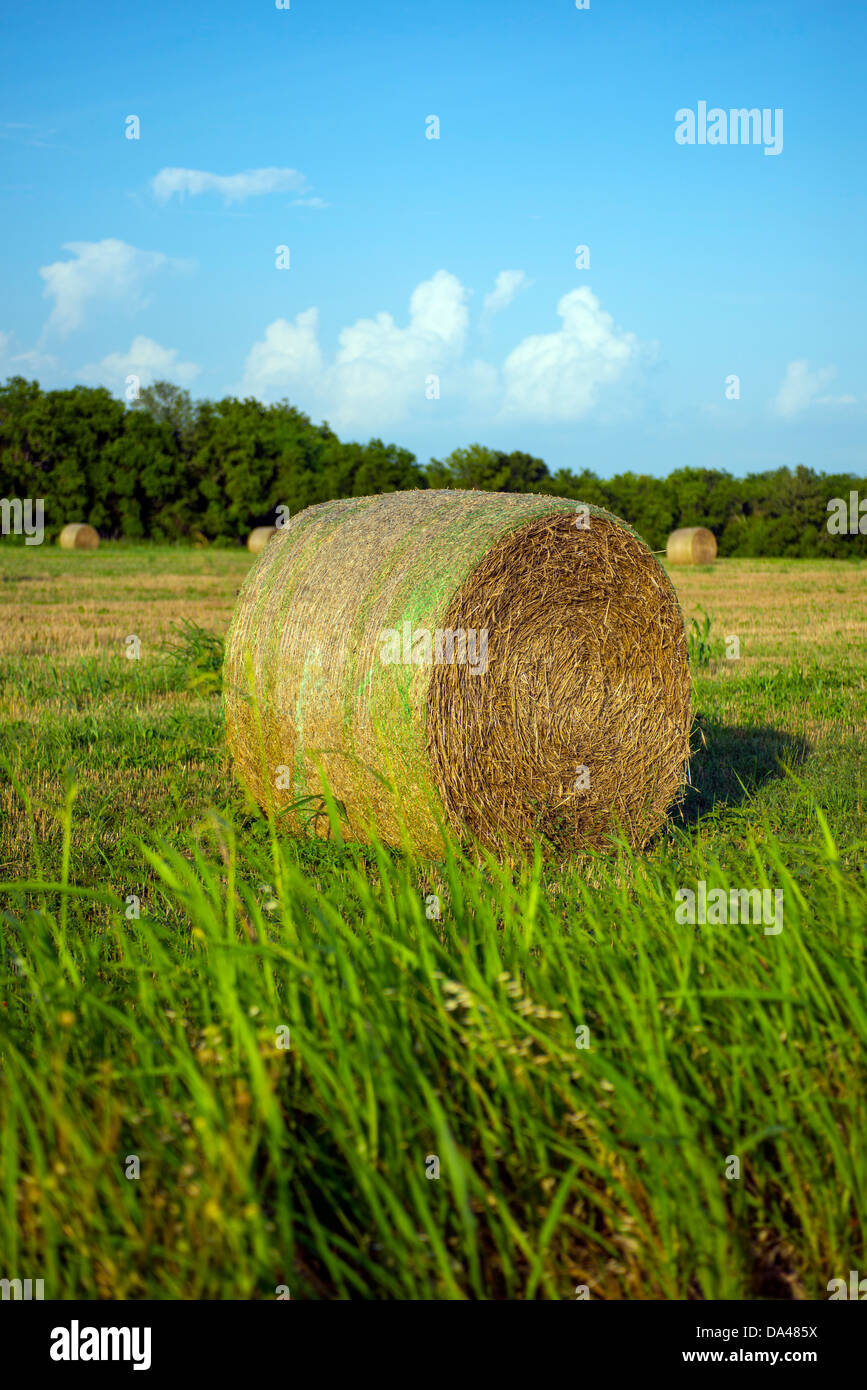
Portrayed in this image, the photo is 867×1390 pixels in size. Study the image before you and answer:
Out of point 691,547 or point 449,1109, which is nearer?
point 449,1109

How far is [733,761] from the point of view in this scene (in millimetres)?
7875

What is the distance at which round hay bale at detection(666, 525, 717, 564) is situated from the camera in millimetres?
38406

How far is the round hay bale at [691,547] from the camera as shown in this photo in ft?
126

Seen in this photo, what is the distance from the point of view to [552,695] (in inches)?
245

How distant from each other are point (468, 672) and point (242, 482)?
55.5 m

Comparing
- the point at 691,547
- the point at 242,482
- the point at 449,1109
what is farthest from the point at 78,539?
the point at 449,1109

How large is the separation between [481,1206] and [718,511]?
195ft

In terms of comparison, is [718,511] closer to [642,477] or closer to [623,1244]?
[642,477]

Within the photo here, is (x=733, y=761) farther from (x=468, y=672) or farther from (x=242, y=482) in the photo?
(x=242, y=482)

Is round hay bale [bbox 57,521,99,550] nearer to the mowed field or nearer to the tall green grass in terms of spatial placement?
the mowed field

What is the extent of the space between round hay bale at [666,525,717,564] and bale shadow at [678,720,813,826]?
3054 cm

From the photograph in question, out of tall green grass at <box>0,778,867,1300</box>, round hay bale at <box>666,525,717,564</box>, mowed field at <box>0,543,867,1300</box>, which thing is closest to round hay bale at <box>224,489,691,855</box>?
mowed field at <box>0,543,867,1300</box>

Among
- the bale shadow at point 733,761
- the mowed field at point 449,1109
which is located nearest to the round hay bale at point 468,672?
the bale shadow at point 733,761
